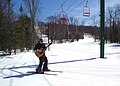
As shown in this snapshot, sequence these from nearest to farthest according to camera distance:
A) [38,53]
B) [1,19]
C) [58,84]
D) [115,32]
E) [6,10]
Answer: [58,84] < [38,53] < [1,19] < [6,10] < [115,32]

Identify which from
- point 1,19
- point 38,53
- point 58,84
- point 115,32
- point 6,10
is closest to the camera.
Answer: point 58,84

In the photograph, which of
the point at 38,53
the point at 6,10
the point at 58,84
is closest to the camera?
the point at 58,84

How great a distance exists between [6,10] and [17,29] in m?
2.84

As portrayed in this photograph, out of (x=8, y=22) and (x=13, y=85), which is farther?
(x=8, y=22)

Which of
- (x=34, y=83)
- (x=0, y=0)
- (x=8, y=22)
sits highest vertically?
(x=0, y=0)

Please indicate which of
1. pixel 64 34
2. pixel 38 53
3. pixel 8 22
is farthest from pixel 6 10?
pixel 64 34

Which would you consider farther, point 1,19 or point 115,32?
point 115,32

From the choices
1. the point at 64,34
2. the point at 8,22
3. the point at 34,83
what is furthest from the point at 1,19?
the point at 64,34

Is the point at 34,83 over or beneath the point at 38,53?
beneath

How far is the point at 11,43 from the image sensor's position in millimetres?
31703

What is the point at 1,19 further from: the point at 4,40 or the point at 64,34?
the point at 64,34

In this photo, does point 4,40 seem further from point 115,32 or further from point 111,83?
point 115,32

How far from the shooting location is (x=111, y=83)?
9.05 metres

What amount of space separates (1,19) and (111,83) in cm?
2231
